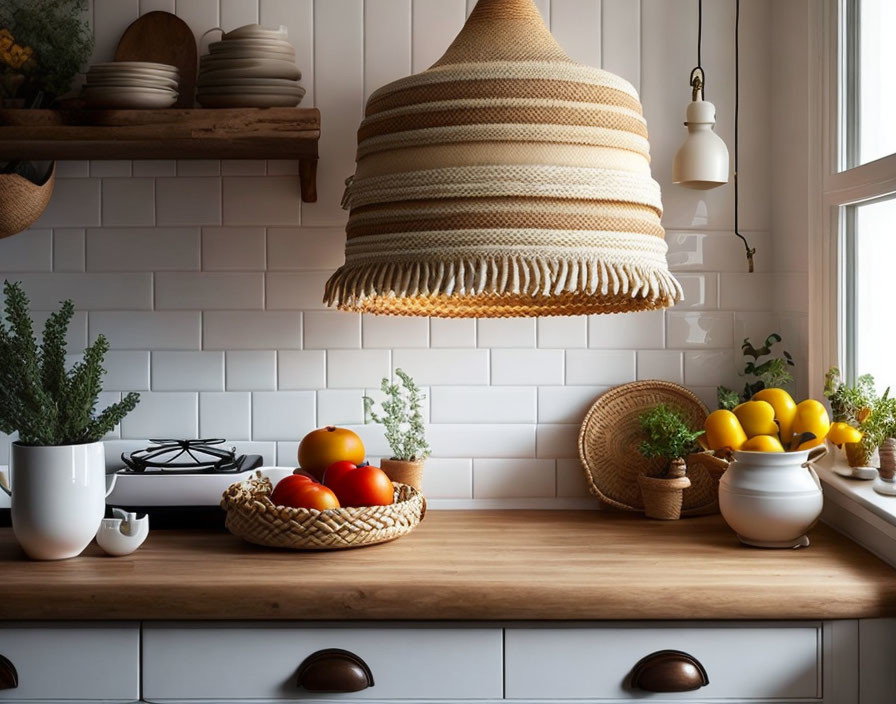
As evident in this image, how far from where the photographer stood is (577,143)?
122 cm

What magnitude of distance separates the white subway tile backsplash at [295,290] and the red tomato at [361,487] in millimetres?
556

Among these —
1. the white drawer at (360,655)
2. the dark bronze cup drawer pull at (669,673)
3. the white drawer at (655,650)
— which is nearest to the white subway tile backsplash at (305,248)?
A: the white drawer at (360,655)

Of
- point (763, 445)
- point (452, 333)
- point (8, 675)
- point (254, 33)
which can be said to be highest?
point (254, 33)

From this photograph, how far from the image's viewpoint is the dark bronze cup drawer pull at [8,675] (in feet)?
5.53

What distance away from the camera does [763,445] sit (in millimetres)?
1913

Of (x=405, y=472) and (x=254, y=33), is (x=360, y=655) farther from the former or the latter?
(x=254, y=33)

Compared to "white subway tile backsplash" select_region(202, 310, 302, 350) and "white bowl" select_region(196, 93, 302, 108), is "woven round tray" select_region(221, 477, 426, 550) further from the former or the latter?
"white bowl" select_region(196, 93, 302, 108)

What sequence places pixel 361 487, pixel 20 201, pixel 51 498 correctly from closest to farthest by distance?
pixel 51 498, pixel 361 487, pixel 20 201

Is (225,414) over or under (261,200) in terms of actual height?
under

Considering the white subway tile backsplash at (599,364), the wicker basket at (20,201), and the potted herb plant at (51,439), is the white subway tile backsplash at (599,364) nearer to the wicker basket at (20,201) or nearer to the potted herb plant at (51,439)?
the potted herb plant at (51,439)

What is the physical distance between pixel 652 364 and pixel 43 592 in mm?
1510

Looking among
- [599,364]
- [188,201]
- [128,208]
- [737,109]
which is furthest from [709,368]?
[128,208]

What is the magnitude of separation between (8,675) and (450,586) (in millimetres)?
841

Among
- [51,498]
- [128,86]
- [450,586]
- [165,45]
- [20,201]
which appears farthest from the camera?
[165,45]
